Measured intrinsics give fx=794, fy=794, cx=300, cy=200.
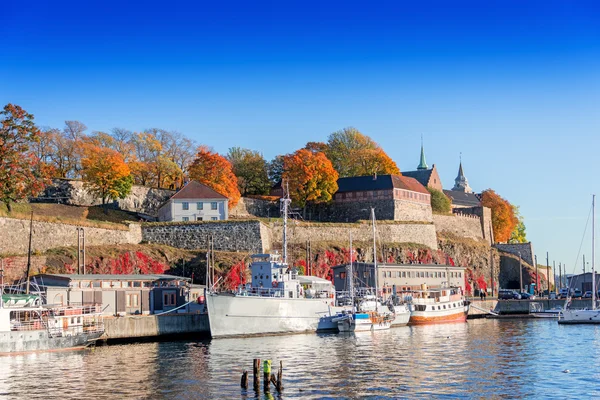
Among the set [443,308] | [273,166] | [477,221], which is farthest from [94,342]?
[477,221]

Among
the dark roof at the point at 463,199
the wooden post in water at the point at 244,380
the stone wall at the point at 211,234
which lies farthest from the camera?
the dark roof at the point at 463,199

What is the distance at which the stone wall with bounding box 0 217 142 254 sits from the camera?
73.9 m

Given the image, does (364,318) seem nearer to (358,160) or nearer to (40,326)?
(40,326)

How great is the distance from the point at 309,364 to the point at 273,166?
83947 mm

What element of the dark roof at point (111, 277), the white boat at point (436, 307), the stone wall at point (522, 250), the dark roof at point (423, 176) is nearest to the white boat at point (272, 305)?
the dark roof at point (111, 277)

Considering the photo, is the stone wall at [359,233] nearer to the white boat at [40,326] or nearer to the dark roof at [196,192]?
the dark roof at [196,192]

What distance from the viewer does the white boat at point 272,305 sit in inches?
2451

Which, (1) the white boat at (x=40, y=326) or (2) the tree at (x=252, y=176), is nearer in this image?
(1) the white boat at (x=40, y=326)

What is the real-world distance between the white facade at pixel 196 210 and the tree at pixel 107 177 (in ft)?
22.1

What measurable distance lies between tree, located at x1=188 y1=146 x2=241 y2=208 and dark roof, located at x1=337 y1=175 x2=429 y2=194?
1753cm

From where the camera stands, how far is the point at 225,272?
80.4m

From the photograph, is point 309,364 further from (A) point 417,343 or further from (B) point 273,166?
(B) point 273,166

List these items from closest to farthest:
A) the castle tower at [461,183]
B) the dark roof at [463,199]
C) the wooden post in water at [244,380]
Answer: the wooden post in water at [244,380]
the dark roof at [463,199]
the castle tower at [461,183]

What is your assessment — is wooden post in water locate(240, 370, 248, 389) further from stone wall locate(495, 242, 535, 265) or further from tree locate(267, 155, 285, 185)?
stone wall locate(495, 242, 535, 265)
